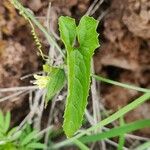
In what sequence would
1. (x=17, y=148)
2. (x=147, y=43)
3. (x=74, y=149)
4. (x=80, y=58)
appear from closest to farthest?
1. (x=80, y=58)
2. (x=17, y=148)
3. (x=147, y=43)
4. (x=74, y=149)

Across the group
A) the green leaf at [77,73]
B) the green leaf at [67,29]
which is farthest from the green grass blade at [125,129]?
the green leaf at [67,29]

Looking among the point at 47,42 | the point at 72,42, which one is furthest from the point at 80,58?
the point at 47,42

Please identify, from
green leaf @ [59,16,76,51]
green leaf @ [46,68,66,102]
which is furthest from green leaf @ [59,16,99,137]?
green leaf @ [46,68,66,102]

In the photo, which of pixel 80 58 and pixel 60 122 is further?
pixel 60 122

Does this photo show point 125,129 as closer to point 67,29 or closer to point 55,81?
point 55,81

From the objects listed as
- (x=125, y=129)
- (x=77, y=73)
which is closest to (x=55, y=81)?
(x=77, y=73)

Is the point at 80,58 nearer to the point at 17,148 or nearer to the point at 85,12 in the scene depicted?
the point at 85,12

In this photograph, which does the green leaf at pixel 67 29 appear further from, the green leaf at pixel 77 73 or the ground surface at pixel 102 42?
the ground surface at pixel 102 42
